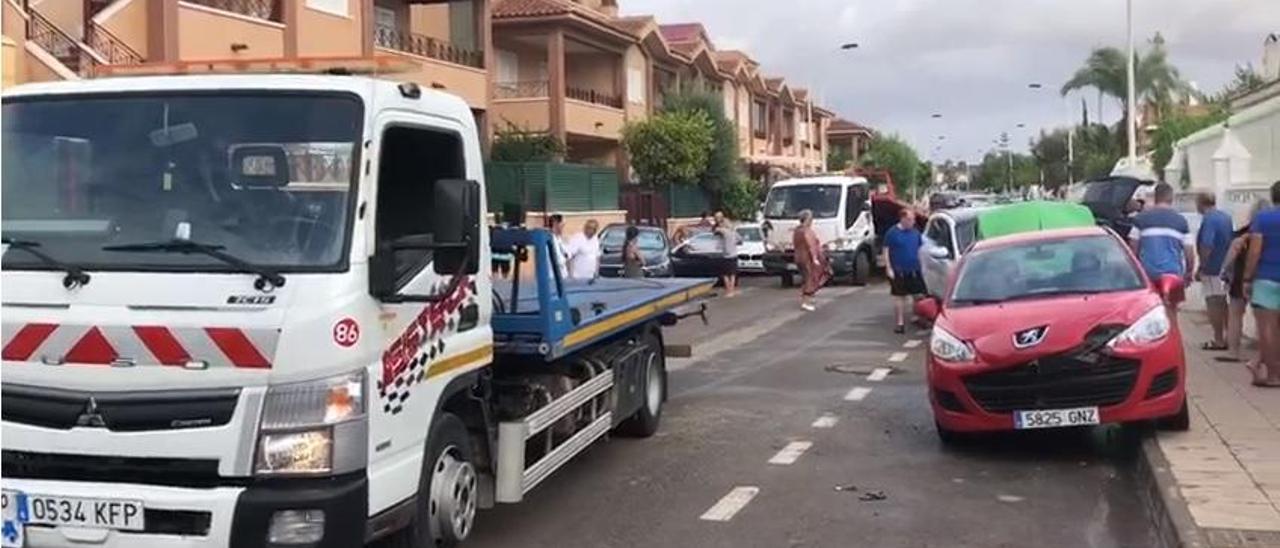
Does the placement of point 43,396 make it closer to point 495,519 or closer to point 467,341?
point 467,341

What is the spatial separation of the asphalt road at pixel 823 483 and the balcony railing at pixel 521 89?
29.4m

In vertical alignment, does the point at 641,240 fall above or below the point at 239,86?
below

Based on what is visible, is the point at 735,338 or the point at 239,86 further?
the point at 735,338

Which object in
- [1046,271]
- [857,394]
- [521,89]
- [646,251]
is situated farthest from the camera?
[521,89]

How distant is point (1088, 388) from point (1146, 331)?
598mm

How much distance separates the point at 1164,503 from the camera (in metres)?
7.59

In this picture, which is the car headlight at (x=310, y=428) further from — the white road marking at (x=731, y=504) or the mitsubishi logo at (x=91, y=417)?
the white road marking at (x=731, y=504)

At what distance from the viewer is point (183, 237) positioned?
18.4ft

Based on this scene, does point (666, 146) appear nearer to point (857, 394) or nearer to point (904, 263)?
point (904, 263)

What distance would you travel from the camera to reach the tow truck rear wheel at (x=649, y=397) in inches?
420

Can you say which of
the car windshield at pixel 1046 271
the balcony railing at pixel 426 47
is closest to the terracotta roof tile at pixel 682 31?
the balcony railing at pixel 426 47

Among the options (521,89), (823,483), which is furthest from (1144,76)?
(823,483)

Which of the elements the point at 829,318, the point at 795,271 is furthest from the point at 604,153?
the point at 829,318

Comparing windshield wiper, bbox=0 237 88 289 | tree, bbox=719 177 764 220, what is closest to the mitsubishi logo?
windshield wiper, bbox=0 237 88 289
